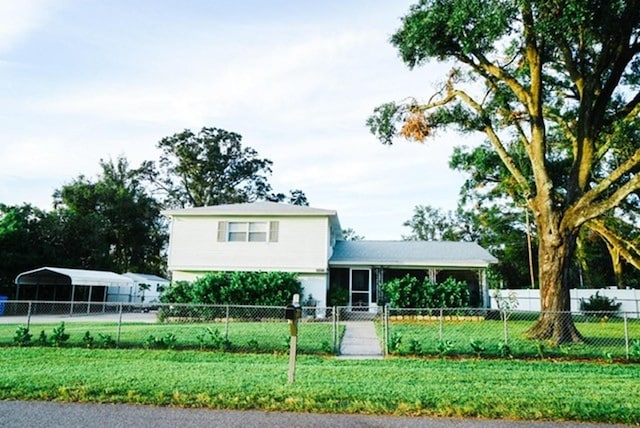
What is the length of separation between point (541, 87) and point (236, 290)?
13.5 meters

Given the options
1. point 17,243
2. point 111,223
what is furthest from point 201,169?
point 17,243

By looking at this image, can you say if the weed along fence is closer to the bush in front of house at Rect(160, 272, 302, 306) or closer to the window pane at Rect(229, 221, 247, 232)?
the bush in front of house at Rect(160, 272, 302, 306)

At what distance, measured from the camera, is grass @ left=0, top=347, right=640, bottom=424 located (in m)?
5.44

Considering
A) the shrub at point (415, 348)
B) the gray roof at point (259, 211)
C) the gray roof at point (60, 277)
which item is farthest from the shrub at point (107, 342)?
the gray roof at point (60, 277)

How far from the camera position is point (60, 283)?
2505 cm

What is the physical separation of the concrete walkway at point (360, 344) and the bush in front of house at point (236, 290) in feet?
15.4

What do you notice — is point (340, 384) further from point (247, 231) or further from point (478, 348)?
point (247, 231)

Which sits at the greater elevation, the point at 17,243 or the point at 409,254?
the point at 17,243

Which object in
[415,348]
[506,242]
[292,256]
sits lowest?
[415,348]

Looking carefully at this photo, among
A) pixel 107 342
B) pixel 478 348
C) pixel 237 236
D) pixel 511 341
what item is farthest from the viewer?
pixel 237 236

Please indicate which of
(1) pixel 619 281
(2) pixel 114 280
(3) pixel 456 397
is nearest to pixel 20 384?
(3) pixel 456 397

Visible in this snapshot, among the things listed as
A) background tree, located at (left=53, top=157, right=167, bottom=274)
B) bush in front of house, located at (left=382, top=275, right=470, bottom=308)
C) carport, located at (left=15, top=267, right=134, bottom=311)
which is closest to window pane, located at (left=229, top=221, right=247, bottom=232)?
bush in front of house, located at (left=382, top=275, right=470, bottom=308)

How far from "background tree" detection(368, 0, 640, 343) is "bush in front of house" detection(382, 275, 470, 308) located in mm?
5884

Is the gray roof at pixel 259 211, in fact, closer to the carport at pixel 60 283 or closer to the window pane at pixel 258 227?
the window pane at pixel 258 227
